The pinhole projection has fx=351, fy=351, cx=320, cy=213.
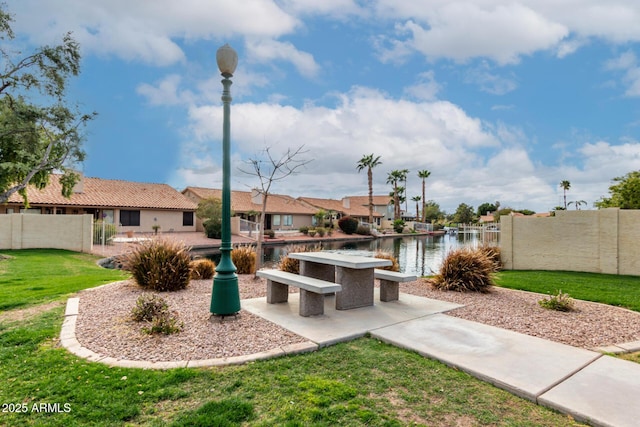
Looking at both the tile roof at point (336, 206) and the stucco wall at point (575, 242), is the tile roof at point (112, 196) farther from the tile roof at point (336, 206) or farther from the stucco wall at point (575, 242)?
the stucco wall at point (575, 242)

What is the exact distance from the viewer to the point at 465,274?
326 inches

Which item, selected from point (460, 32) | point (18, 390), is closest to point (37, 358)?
point (18, 390)

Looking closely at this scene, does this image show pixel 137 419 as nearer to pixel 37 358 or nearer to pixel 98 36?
pixel 37 358

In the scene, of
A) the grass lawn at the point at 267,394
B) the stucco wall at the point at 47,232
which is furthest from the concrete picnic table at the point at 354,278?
the stucco wall at the point at 47,232

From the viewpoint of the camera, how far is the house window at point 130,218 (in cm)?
2997

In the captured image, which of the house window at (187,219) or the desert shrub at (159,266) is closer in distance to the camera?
the desert shrub at (159,266)

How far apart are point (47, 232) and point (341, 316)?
18.7m

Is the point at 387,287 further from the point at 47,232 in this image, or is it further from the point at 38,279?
the point at 47,232

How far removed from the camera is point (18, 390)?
3.14 m

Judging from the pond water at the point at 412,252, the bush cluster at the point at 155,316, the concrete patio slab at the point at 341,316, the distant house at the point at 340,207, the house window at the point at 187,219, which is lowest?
the pond water at the point at 412,252

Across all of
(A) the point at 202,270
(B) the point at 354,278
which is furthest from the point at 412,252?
(B) the point at 354,278

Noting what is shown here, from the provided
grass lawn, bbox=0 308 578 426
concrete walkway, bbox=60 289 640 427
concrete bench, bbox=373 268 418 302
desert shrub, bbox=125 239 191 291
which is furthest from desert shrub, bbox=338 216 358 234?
grass lawn, bbox=0 308 578 426

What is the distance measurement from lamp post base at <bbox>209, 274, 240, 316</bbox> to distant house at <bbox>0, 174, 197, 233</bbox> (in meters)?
25.7

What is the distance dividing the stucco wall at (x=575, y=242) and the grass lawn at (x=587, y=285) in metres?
0.61
